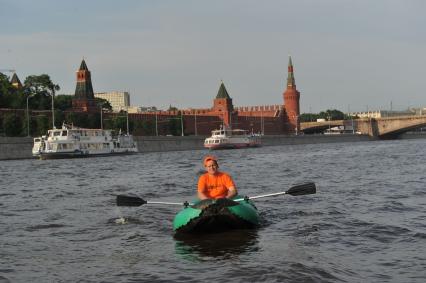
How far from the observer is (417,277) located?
8961 millimetres

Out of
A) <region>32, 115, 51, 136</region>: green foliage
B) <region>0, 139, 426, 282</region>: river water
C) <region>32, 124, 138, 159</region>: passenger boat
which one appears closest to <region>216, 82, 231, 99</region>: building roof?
<region>32, 115, 51, 136</region>: green foliage

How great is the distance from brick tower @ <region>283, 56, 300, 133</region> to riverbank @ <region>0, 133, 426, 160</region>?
24.3 m

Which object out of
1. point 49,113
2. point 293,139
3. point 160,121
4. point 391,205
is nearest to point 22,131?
point 49,113

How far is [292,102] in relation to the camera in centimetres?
15825

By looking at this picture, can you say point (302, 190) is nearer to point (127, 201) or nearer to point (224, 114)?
point (127, 201)

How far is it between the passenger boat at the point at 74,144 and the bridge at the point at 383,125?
218 ft

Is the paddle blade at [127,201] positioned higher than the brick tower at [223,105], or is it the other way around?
the brick tower at [223,105]

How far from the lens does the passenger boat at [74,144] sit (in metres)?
59.5

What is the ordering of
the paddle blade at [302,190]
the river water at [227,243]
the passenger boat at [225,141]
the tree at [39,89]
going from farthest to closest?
1. the tree at [39,89]
2. the passenger boat at [225,141]
3. the paddle blade at [302,190]
4. the river water at [227,243]

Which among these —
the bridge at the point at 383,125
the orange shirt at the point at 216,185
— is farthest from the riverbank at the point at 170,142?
the orange shirt at the point at 216,185

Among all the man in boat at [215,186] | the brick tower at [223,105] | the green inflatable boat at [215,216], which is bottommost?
the green inflatable boat at [215,216]

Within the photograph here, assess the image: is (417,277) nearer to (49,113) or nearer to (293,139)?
(49,113)

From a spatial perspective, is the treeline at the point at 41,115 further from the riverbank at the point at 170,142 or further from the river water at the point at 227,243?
the river water at the point at 227,243

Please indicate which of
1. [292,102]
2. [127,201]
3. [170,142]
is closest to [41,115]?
[170,142]
